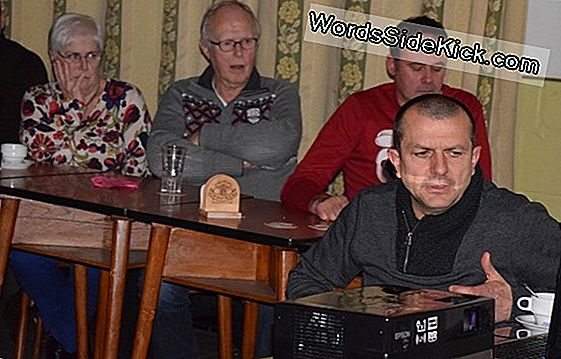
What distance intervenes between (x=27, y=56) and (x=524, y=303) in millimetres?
3152

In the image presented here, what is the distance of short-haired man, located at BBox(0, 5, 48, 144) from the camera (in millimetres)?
4957

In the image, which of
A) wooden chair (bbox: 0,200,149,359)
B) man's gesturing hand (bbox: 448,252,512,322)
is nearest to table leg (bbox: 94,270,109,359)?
wooden chair (bbox: 0,200,149,359)

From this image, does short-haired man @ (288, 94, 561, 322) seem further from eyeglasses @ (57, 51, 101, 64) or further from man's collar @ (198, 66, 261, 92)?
eyeglasses @ (57, 51, 101, 64)

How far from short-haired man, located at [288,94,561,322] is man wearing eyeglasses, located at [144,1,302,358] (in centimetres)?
144

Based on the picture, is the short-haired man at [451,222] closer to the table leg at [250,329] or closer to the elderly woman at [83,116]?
the table leg at [250,329]

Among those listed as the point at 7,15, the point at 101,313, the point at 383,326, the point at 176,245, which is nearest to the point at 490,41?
the point at 176,245

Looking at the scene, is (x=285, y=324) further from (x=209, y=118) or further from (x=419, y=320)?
(x=209, y=118)

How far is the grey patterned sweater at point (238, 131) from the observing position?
4258mm

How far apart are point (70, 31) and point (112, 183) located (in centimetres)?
86

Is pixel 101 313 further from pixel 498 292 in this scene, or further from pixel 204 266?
pixel 498 292

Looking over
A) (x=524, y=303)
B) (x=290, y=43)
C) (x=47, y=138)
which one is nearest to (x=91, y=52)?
(x=47, y=138)

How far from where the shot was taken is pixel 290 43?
4.89 metres

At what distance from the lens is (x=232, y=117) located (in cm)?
443

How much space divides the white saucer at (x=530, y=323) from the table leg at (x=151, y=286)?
4.70 feet
